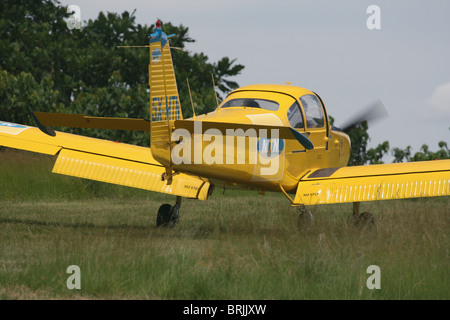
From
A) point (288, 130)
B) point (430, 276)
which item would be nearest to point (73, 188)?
point (288, 130)

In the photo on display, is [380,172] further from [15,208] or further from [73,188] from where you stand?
[73,188]

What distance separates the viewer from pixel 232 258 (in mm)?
9102

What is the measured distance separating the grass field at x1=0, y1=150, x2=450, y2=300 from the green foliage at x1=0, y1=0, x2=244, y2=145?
1822 cm

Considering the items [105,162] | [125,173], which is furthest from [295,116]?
[105,162]

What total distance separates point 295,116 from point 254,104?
74 centimetres

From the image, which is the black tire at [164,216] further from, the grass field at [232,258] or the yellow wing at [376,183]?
the yellow wing at [376,183]

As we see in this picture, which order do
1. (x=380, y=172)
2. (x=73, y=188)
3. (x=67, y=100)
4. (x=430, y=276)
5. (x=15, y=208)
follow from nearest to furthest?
(x=430, y=276), (x=380, y=172), (x=15, y=208), (x=73, y=188), (x=67, y=100)

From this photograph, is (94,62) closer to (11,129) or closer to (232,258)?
(11,129)

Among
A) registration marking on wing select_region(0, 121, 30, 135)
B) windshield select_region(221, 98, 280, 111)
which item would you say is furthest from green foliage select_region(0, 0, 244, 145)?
windshield select_region(221, 98, 280, 111)

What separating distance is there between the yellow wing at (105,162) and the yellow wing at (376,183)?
71.3 inches

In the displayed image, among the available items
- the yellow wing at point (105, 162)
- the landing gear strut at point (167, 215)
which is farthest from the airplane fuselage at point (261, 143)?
the landing gear strut at point (167, 215)

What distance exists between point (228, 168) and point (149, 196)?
8.42 metres

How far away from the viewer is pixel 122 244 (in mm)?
9625

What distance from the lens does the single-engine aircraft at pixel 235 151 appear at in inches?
415
